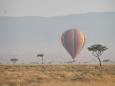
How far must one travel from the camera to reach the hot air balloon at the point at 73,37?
4812 millimetres

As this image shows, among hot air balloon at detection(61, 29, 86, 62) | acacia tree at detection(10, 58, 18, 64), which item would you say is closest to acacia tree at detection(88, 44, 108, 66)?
hot air balloon at detection(61, 29, 86, 62)

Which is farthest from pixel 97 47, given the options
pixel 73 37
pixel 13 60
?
pixel 13 60

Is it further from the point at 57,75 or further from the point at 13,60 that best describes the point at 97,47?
the point at 13,60

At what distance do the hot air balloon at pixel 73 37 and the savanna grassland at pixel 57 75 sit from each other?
0.92ft

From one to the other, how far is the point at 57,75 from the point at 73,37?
33.6 inches

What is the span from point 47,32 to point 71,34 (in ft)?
1.44

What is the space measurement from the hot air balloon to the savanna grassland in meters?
0.28

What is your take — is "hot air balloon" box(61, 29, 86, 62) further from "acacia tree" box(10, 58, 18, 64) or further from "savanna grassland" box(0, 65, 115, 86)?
"acacia tree" box(10, 58, 18, 64)

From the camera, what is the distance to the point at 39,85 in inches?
179

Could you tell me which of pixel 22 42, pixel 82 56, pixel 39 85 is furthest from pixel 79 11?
pixel 39 85

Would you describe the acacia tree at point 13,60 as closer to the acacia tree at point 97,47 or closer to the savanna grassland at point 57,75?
the savanna grassland at point 57,75

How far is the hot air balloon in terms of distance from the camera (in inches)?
189

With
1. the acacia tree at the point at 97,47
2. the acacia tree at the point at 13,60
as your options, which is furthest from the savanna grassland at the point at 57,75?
the acacia tree at the point at 97,47

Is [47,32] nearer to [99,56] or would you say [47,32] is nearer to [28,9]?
[28,9]
